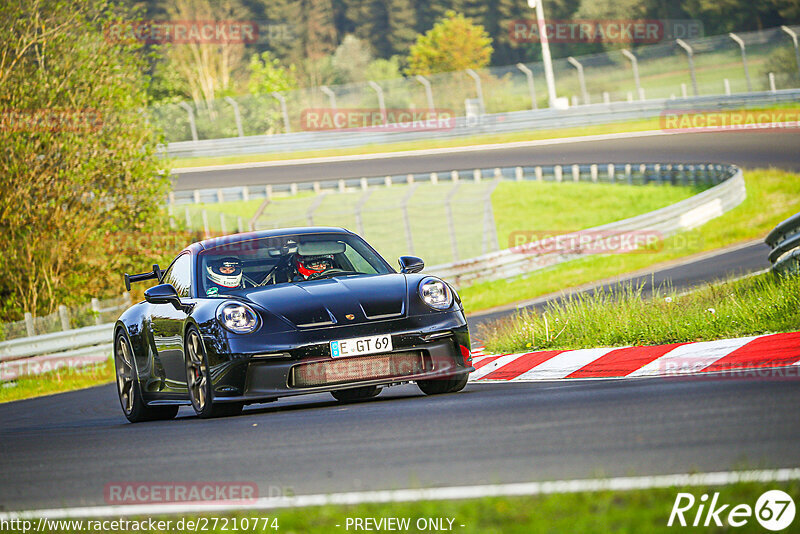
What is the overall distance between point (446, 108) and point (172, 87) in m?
22.0

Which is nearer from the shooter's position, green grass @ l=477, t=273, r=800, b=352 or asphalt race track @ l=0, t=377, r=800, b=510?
asphalt race track @ l=0, t=377, r=800, b=510

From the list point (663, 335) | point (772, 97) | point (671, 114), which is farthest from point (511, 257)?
point (671, 114)

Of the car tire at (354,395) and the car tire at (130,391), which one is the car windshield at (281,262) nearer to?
the car tire at (354,395)

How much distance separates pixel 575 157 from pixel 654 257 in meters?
13.1

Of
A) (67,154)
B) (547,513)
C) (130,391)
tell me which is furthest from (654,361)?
(67,154)

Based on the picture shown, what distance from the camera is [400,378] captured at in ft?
25.2

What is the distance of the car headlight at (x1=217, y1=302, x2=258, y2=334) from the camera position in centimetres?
768

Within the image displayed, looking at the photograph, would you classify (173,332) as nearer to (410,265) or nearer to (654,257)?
(410,265)

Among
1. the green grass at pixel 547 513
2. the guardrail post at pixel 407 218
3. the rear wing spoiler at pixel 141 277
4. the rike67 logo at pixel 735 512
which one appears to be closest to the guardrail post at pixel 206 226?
the guardrail post at pixel 407 218

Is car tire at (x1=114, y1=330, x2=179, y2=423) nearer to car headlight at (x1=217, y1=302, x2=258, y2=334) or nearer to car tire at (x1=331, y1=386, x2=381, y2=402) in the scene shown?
car tire at (x1=331, y1=386, x2=381, y2=402)

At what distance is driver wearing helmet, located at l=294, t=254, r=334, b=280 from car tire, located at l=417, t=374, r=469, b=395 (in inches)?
46.9

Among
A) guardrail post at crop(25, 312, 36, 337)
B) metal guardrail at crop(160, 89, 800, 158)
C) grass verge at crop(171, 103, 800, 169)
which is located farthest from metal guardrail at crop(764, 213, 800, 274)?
grass verge at crop(171, 103, 800, 169)

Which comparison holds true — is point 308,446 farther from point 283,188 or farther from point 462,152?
point 462,152

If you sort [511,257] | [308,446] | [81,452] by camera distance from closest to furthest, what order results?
[308,446] → [81,452] → [511,257]
